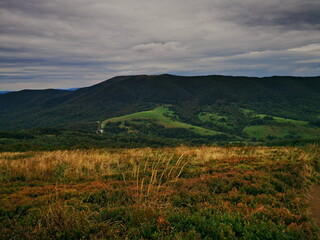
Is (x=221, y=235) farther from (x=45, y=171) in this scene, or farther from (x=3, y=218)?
(x=45, y=171)

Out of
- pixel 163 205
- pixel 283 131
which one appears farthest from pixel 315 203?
pixel 283 131

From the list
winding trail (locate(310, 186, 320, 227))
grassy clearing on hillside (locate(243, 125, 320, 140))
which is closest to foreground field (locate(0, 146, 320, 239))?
winding trail (locate(310, 186, 320, 227))

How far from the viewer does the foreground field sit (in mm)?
4703

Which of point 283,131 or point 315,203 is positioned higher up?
point 315,203

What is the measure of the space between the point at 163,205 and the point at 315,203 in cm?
524

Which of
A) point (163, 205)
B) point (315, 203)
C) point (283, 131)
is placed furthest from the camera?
point (283, 131)

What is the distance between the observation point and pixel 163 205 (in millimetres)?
5754

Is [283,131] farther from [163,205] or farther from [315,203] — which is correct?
[163,205]

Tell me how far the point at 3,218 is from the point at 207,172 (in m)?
8.36

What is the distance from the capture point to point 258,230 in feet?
15.3

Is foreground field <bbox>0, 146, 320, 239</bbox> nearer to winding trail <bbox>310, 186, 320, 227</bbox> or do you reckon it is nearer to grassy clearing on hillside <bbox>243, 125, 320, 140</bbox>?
winding trail <bbox>310, 186, 320, 227</bbox>

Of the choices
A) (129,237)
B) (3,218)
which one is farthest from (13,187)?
(129,237)

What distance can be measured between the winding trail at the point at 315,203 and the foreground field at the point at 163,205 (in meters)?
0.23

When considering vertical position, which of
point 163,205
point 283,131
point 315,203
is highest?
point 163,205
